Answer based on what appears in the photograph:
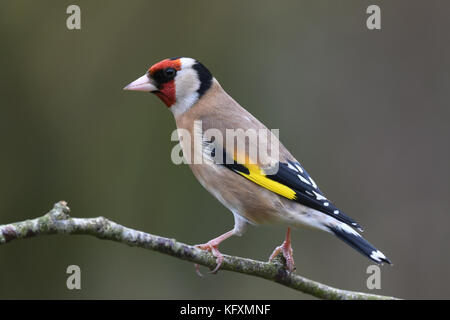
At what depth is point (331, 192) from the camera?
23.6 feet

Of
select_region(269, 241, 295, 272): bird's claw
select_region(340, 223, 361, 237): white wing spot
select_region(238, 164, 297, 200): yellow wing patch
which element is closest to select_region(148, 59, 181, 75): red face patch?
select_region(238, 164, 297, 200): yellow wing patch

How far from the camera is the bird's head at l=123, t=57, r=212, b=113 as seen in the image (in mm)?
4359

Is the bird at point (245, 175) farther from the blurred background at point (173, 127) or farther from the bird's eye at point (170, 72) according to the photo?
the blurred background at point (173, 127)

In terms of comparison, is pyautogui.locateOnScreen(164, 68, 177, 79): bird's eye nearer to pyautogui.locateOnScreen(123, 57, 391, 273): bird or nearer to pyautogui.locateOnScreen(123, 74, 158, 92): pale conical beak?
pyautogui.locateOnScreen(123, 57, 391, 273): bird

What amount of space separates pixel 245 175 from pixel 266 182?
15 cm

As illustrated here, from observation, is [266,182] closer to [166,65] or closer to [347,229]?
[347,229]

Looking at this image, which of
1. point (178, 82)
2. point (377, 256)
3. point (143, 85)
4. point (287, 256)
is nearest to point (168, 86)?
point (178, 82)

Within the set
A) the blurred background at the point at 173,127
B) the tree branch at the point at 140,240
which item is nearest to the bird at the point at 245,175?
the tree branch at the point at 140,240

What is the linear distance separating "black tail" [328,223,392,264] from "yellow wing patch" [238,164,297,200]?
1.15ft

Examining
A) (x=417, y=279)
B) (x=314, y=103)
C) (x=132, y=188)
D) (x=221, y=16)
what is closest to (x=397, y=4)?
(x=314, y=103)

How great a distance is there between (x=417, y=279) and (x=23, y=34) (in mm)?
5294

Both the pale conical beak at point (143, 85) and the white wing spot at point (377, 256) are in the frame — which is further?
the pale conical beak at point (143, 85)

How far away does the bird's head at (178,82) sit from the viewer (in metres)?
4.36

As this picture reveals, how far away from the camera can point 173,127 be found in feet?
24.6
